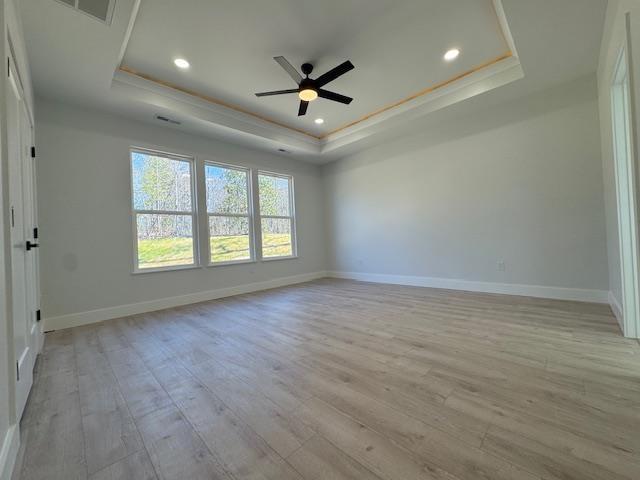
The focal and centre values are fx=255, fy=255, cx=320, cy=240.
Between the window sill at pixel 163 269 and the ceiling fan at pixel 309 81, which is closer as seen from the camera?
the ceiling fan at pixel 309 81

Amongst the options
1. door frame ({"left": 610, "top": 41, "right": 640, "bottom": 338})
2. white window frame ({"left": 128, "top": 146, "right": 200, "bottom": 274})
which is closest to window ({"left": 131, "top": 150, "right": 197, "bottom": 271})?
white window frame ({"left": 128, "top": 146, "right": 200, "bottom": 274})

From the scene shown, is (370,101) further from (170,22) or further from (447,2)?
(170,22)

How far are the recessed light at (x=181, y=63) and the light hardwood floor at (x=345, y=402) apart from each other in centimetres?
318

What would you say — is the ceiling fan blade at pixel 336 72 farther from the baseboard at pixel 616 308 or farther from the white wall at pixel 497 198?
the baseboard at pixel 616 308

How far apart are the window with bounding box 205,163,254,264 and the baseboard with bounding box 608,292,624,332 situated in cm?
513

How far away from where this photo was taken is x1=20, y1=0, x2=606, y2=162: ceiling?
2336 mm

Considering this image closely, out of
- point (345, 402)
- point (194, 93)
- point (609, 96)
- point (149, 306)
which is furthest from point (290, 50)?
point (149, 306)

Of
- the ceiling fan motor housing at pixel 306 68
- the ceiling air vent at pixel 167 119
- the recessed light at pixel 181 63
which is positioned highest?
the recessed light at pixel 181 63

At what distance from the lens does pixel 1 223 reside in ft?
3.92

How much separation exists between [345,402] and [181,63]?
392 centimetres

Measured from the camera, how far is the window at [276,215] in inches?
218

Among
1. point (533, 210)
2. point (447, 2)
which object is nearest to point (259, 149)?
point (447, 2)

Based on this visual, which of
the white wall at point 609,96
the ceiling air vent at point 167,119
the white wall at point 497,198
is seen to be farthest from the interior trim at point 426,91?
the ceiling air vent at point 167,119

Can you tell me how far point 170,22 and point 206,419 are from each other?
340cm
